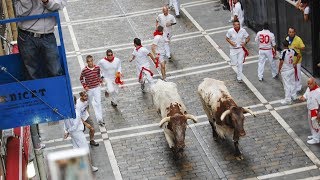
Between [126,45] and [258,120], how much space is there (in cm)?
842

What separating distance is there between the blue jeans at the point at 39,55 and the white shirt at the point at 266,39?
10148 millimetres

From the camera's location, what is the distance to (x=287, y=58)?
52.6 feet

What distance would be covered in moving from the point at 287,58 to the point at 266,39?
5.68 ft

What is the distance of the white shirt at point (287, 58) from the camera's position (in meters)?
16.0

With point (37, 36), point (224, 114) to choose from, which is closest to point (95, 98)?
point (224, 114)

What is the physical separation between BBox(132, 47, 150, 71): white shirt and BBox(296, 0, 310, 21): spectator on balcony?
17.9 ft

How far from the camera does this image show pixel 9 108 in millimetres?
8531

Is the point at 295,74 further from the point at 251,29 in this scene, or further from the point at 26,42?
the point at 26,42

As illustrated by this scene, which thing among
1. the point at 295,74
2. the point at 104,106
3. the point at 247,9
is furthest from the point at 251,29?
the point at 104,106

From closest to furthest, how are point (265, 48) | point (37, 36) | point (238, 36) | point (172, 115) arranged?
1. point (37, 36)
2. point (172, 115)
3. point (265, 48)
4. point (238, 36)

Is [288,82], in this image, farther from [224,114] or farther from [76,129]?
[76,129]

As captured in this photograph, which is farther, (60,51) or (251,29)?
(251,29)

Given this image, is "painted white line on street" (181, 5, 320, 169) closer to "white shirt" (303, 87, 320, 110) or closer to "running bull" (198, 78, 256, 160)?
"white shirt" (303, 87, 320, 110)

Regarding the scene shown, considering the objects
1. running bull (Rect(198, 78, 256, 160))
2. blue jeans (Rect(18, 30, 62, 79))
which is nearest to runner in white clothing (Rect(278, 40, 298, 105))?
running bull (Rect(198, 78, 256, 160))
